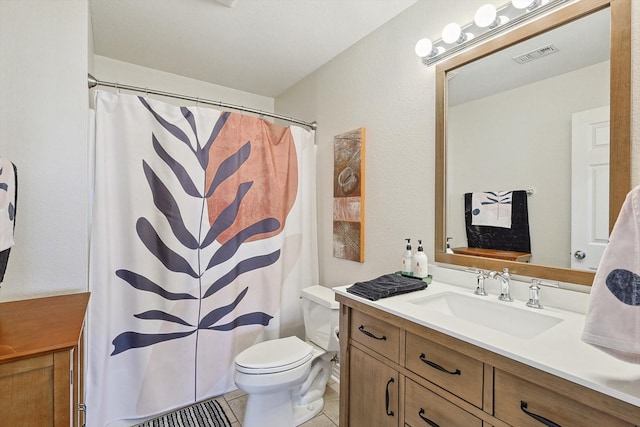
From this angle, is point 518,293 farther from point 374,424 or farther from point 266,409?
point 266,409

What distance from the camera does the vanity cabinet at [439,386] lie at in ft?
2.36

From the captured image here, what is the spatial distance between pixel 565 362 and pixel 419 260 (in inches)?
32.0

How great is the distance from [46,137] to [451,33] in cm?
198

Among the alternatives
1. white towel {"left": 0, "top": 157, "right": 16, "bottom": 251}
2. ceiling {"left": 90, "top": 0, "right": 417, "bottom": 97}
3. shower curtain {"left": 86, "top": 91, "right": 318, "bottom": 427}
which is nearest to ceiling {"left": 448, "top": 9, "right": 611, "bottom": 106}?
ceiling {"left": 90, "top": 0, "right": 417, "bottom": 97}

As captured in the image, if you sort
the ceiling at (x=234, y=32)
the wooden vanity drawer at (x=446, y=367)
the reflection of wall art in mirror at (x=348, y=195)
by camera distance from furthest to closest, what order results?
the reflection of wall art in mirror at (x=348, y=195), the ceiling at (x=234, y=32), the wooden vanity drawer at (x=446, y=367)

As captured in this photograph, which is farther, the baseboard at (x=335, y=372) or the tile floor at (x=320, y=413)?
the baseboard at (x=335, y=372)

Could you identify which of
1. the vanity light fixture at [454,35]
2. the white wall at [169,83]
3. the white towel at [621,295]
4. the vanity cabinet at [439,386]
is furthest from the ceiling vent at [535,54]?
Answer: the white wall at [169,83]

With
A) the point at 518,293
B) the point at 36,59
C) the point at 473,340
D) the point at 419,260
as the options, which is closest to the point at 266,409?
the point at 419,260

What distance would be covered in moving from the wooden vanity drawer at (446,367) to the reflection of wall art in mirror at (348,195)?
0.99 meters

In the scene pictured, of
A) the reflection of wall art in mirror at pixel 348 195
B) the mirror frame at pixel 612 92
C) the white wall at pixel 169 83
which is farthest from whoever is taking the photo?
the white wall at pixel 169 83

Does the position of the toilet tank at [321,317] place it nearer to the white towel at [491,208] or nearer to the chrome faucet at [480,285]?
the chrome faucet at [480,285]

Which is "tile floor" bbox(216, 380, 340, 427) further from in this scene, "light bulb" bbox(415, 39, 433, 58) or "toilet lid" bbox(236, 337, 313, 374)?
"light bulb" bbox(415, 39, 433, 58)

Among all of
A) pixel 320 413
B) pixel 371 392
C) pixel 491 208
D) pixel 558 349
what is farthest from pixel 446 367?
pixel 320 413

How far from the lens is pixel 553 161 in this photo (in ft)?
3.97
